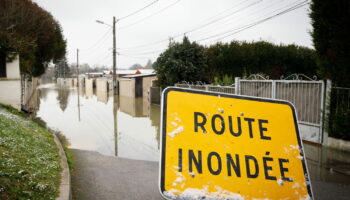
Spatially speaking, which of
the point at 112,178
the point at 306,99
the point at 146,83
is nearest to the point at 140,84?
the point at 146,83

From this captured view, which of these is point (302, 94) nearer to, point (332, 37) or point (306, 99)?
point (306, 99)

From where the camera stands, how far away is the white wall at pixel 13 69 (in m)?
14.4

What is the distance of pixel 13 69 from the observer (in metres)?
14.6

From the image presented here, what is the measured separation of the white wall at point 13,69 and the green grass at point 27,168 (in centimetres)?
972

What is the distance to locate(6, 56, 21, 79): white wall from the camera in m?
14.4

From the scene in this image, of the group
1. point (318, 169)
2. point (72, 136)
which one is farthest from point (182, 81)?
point (318, 169)

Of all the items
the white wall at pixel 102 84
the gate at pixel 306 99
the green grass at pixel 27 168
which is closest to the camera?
the green grass at pixel 27 168

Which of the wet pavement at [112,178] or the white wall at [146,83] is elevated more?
the white wall at [146,83]

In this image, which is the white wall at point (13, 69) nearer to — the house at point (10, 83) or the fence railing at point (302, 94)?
the house at point (10, 83)

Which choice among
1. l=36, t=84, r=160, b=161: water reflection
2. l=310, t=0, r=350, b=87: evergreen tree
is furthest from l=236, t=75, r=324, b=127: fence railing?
l=36, t=84, r=160, b=161: water reflection

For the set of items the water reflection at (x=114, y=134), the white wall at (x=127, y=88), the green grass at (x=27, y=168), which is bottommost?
Result: the water reflection at (x=114, y=134)

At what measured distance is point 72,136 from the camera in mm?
9516

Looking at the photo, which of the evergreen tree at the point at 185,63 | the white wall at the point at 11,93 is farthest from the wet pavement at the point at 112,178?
the evergreen tree at the point at 185,63

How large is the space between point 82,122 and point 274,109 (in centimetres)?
1181
